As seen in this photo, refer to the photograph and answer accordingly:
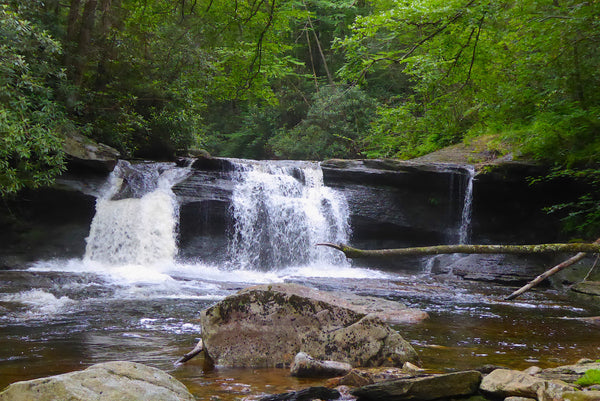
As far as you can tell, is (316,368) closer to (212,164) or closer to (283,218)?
(283,218)

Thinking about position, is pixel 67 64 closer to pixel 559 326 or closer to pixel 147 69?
pixel 147 69

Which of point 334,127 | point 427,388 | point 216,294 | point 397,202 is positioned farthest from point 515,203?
point 427,388

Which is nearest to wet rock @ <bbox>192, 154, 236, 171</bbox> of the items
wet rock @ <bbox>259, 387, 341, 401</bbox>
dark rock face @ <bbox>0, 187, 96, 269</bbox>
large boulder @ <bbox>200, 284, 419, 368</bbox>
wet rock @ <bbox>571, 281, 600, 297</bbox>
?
dark rock face @ <bbox>0, 187, 96, 269</bbox>

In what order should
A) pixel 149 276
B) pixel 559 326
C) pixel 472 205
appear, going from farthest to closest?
pixel 472 205 → pixel 149 276 → pixel 559 326

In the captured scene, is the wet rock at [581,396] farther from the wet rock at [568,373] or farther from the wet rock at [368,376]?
the wet rock at [368,376]

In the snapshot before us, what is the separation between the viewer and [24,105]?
383 inches

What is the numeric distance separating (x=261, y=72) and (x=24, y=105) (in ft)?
20.7

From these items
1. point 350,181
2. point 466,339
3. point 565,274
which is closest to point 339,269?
point 350,181

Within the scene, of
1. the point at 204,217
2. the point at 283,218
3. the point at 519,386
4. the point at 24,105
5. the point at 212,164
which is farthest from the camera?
the point at 212,164

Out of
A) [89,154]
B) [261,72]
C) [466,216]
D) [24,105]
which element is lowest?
[466,216]

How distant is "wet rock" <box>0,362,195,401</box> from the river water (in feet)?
2.97

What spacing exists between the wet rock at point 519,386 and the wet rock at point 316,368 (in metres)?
1.42

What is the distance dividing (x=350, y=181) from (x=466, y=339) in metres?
11.0

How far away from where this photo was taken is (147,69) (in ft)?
51.0
